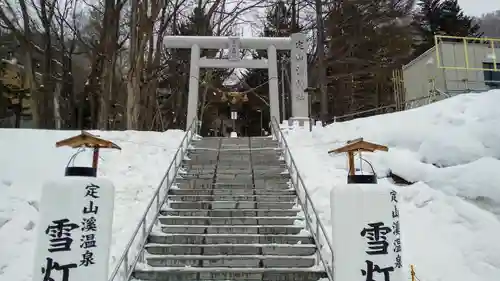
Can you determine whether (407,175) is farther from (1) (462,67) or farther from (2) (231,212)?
(1) (462,67)

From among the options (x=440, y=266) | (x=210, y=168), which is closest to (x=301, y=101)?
(x=210, y=168)

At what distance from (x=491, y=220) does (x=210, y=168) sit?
6119mm

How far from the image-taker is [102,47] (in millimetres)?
17328

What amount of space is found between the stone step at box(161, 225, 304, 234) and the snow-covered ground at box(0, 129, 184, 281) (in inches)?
33.5

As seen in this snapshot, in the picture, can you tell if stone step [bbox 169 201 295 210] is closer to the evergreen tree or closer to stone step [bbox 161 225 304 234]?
stone step [bbox 161 225 304 234]

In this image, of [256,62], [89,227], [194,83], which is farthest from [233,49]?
[89,227]

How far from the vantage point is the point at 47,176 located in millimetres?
9289

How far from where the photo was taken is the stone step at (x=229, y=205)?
834cm

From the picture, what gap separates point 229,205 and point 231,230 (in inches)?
38.3

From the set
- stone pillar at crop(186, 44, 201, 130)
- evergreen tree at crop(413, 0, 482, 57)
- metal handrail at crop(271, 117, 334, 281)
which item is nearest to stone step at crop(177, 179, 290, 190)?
metal handrail at crop(271, 117, 334, 281)

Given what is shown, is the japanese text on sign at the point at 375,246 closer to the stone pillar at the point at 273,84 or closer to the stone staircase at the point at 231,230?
the stone staircase at the point at 231,230

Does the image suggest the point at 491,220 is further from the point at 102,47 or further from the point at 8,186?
the point at 102,47

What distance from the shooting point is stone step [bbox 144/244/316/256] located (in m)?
6.79

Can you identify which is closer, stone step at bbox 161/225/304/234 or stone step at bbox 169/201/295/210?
stone step at bbox 161/225/304/234
